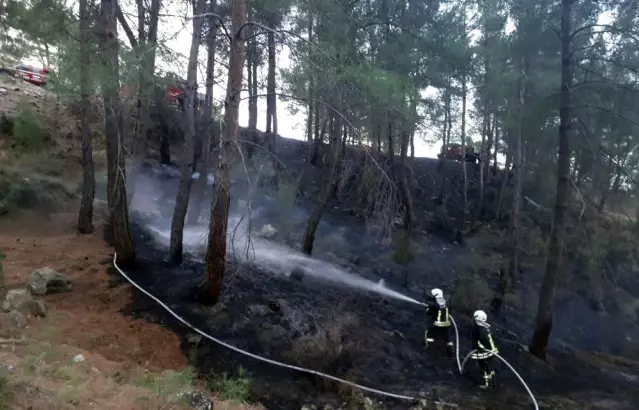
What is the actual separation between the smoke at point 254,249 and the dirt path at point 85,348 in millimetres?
2396

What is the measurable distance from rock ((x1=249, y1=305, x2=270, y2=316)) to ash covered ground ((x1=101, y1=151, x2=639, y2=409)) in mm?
28

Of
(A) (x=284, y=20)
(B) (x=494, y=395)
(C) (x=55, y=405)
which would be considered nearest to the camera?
(C) (x=55, y=405)

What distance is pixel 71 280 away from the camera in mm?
8617

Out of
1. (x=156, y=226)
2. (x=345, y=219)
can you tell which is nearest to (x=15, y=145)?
(x=156, y=226)

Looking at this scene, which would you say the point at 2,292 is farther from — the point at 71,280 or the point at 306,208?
the point at 306,208

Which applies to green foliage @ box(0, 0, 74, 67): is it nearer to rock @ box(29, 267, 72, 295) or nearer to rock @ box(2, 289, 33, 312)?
rock @ box(29, 267, 72, 295)

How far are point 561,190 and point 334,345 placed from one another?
578 centimetres

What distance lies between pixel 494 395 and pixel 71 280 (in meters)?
7.50

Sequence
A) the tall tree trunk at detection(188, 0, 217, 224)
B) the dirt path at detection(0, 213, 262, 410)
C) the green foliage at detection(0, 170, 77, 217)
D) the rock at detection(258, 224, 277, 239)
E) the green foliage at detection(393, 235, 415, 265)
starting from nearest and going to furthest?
the dirt path at detection(0, 213, 262, 410) → the tall tree trunk at detection(188, 0, 217, 224) → the green foliage at detection(0, 170, 77, 217) → the green foliage at detection(393, 235, 415, 265) → the rock at detection(258, 224, 277, 239)

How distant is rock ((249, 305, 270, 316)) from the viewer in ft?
28.4

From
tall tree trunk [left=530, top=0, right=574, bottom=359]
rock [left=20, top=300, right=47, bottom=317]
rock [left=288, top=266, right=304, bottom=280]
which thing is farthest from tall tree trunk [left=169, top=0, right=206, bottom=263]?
tall tree trunk [left=530, top=0, right=574, bottom=359]

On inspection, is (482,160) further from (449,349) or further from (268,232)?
(449,349)

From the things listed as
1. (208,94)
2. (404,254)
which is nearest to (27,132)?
(208,94)

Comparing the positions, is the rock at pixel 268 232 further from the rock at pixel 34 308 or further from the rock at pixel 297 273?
the rock at pixel 34 308
